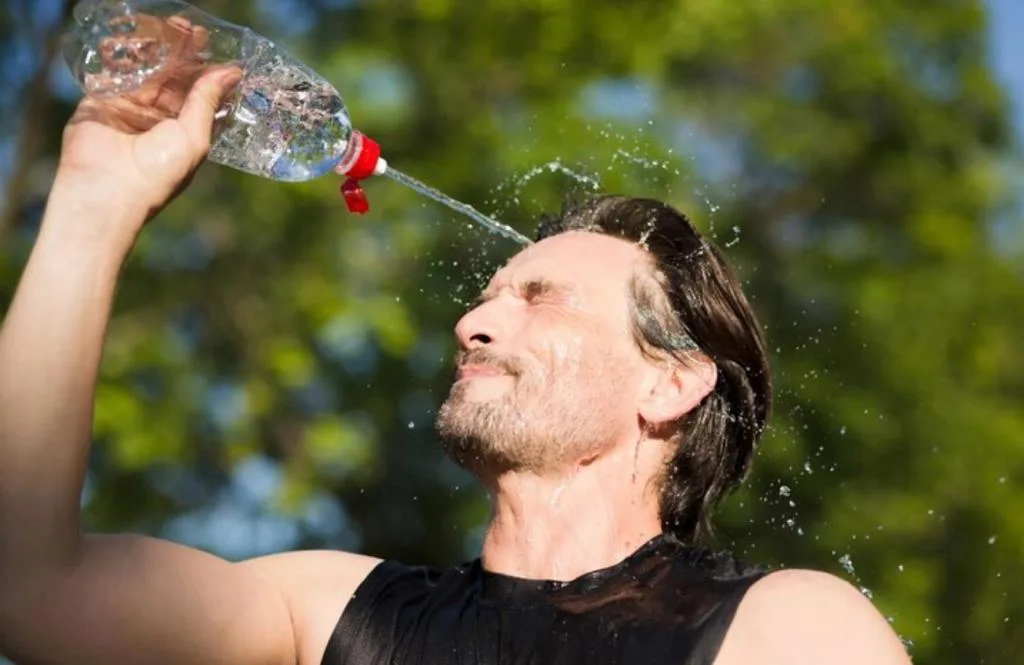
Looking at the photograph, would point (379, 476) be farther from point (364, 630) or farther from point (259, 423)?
point (364, 630)

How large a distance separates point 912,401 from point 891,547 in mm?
869

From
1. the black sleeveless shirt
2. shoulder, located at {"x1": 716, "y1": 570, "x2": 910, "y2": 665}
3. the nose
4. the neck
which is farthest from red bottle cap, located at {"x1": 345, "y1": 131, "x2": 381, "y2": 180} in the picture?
shoulder, located at {"x1": 716, "y1": 570, "x2": 910, "y2": 665}

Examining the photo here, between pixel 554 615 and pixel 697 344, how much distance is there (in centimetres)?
78

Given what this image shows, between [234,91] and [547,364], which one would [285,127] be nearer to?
[234,91]

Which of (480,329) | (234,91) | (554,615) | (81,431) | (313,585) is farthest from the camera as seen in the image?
(480,329)

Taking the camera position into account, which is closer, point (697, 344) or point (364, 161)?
point (364, 161)

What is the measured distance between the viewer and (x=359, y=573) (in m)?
3.29

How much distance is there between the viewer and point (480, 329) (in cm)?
340

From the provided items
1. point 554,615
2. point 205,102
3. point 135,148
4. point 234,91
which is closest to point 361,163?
point 234,91

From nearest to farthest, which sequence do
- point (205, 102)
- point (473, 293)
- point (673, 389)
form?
point (205, 102), point (673, 389), point (473, 293)

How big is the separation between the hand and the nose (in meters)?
0.80

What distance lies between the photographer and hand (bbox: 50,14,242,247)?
259cm

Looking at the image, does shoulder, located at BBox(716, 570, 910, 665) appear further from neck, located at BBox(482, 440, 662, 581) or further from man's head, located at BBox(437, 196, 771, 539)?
man's head, located at BBox(437, 196, 771, 539)

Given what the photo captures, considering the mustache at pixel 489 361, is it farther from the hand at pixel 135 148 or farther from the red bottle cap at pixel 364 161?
the hand at pixel 135 148
